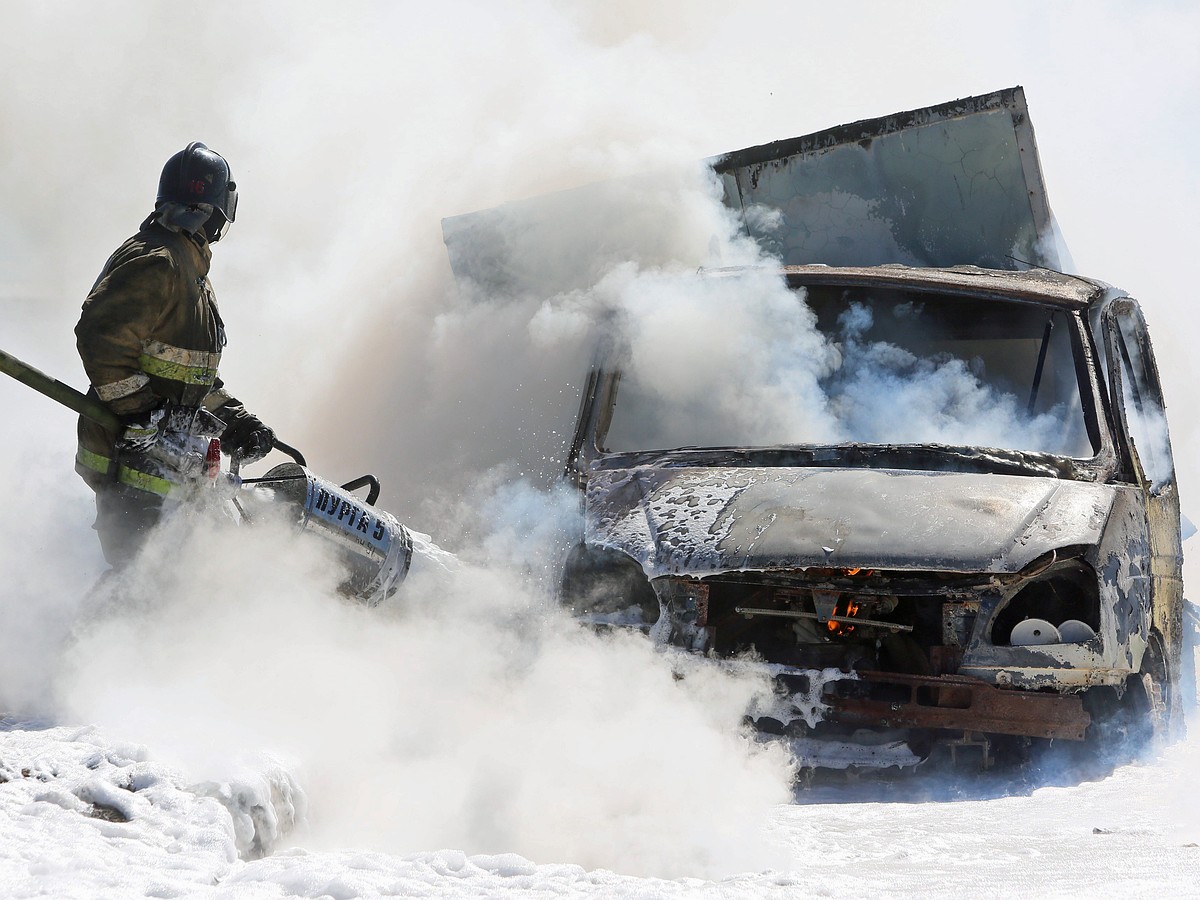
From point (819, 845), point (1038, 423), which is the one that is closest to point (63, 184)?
point (1038, 423)

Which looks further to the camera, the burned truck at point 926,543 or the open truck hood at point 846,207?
the open truck hood at point 846,207

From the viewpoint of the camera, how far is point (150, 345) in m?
4.28

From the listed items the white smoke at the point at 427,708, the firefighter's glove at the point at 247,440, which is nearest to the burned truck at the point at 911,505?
the white smoke at the point at 427,708

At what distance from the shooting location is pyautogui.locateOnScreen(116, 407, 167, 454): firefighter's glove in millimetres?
4258

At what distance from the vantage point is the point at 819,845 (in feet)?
11.0

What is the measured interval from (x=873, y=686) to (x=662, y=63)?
6.90 metres

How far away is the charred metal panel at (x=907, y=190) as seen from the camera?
643 centimetres

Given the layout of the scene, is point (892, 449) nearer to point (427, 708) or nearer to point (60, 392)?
point (427, 708)

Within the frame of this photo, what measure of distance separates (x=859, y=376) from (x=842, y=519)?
3.48ft

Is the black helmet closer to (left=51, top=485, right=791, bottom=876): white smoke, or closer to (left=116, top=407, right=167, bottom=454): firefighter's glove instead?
(left=116, top=407, right=167, bottom=454): firefighter's glove

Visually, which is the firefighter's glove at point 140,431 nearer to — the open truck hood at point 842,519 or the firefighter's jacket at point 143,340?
the firefighter's jacket at point 143,340

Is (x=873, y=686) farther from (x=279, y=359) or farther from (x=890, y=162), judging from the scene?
(x=279, y=359)

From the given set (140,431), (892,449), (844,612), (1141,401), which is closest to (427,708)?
Answer: (140,431)

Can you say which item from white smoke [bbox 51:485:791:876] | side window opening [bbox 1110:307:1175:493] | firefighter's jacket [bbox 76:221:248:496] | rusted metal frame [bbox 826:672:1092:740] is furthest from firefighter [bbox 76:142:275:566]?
side window opening [bbox 1110:307:1175:493]
